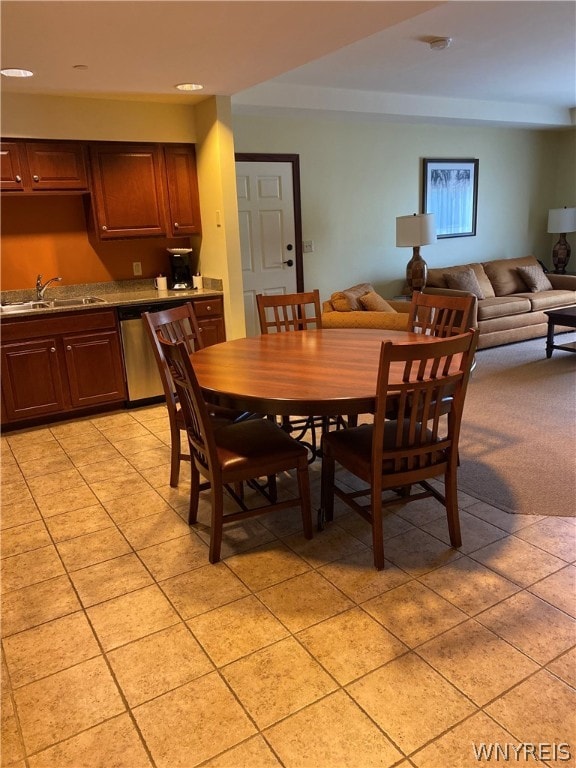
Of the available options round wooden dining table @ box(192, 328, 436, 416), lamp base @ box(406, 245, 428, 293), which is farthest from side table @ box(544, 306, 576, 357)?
round wooden dining table @ box(192, 328, 436, 416)

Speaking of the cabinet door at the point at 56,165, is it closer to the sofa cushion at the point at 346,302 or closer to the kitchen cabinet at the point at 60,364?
the kitchen cabinet at the point at 60,364

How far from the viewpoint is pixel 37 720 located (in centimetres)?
176

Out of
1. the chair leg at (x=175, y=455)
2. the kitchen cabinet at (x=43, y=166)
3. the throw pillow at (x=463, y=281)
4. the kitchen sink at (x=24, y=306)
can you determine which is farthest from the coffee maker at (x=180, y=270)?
the throw pillow at (x=463, y=281)

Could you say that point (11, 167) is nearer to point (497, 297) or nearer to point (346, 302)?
point (346, 302)

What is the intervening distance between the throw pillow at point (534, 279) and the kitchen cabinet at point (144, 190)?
4249 millimetres

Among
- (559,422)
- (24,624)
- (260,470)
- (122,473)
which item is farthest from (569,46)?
(24,624)

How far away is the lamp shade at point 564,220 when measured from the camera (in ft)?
24.8

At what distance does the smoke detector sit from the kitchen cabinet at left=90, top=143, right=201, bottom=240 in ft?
6.68

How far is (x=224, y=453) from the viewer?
250cm

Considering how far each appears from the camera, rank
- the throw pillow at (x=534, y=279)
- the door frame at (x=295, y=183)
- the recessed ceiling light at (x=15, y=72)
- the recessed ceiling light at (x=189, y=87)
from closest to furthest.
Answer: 1. the recessed ceiling light at (x=15, y=72)
2. the recessed ceiling light at (x=189, y=87)
3. the door frame at (x=295, y=183)
4. the throw pillow at (x=534, y=279)

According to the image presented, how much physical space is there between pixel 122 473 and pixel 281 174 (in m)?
3.65

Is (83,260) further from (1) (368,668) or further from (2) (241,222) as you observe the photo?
(1) (368,668)

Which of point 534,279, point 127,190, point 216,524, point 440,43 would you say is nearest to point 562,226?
point 534,279

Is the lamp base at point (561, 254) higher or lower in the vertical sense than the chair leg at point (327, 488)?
higher
